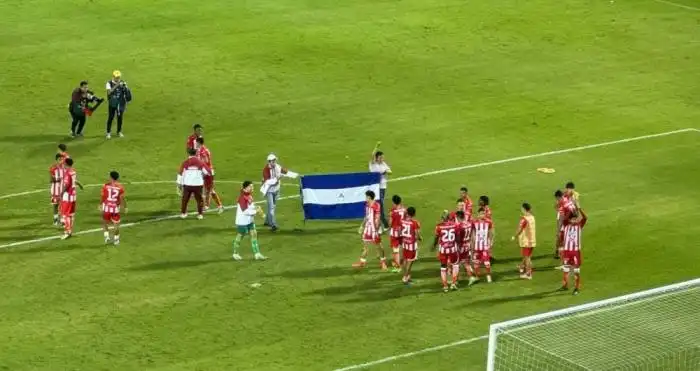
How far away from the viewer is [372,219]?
1390 inches

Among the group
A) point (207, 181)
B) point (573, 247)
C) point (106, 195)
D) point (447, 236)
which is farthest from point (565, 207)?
point (106, 195)

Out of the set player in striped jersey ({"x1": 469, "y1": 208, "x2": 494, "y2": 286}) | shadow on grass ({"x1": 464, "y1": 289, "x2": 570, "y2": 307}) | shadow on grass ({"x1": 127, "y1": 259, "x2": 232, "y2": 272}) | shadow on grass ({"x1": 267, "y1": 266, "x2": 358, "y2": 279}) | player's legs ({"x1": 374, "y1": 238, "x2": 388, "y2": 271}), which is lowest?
shadow on grass ({"x1": 464, "y1": 289, "x2": 570, "y2": 307})

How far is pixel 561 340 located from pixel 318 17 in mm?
28200

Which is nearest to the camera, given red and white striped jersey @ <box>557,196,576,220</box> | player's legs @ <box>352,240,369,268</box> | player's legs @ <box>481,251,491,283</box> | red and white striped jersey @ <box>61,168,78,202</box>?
red and white striped jersey @ <box>557,196,576,220</box>

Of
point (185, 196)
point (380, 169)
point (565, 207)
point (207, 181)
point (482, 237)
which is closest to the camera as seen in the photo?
point (482, 237)

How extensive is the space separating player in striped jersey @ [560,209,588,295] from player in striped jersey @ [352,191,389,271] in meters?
4.22

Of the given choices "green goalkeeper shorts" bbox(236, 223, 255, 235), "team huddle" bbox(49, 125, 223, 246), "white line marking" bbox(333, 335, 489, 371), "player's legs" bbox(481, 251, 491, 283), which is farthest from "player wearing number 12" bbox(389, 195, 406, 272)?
"team huddle" bbox(49, 125, 223, 246)

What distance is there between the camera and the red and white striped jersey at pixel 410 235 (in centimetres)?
3416

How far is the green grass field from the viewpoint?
105 ft

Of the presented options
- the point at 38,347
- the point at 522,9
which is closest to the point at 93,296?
the point at 38,347

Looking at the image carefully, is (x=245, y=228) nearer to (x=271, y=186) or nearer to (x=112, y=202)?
(x=271, y=186)

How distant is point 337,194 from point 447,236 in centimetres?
487

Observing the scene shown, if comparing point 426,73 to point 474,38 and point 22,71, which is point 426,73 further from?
point 22,71

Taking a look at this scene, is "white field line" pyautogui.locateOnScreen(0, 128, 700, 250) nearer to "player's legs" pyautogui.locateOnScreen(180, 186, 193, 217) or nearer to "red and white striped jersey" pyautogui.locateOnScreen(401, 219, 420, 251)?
"player's legs" pyautogui.locateOnScreen(180, 186, 193, 217)
